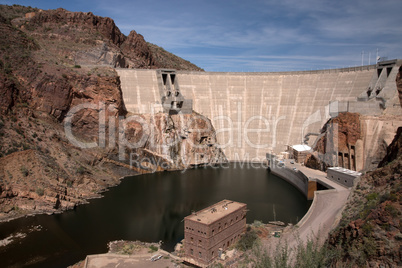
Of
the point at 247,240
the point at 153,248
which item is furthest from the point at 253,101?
the point at 153,248

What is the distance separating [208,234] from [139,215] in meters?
11.5

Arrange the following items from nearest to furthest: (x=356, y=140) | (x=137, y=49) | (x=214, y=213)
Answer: (x=214, y=213) → (x=356, y=140) → (x=137, y=49)

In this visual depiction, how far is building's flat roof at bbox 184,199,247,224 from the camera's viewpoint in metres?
21.7

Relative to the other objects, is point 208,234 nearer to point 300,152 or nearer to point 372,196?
point 372,196

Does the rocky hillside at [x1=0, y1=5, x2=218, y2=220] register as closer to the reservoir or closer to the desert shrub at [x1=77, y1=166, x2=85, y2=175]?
the desert shrub at [x1=77, y1=166, x2=85, y2=175]

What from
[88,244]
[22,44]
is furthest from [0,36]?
[88,244]

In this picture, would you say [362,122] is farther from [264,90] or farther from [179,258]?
[179,258]

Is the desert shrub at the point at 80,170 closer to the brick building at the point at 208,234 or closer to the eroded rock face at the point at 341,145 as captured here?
the brick building at the point at 208,234

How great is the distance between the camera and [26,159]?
3441cm

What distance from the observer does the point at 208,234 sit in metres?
20.7

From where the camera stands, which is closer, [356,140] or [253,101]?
[356,140]

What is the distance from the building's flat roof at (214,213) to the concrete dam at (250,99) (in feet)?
90.0

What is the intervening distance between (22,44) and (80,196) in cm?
2673

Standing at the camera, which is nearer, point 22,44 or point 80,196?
point 80,196
